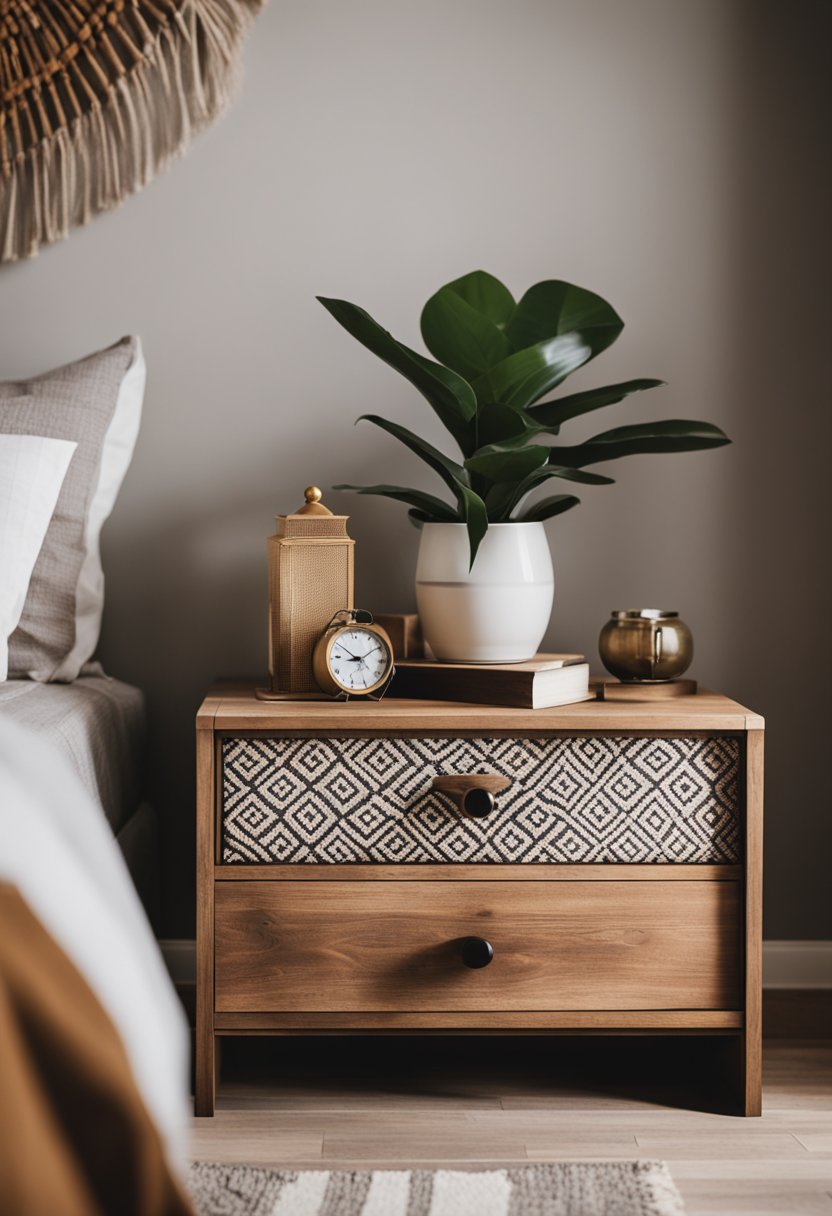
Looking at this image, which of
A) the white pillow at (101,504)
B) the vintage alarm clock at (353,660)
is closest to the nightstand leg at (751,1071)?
the vintage alarm clock at (353,660)

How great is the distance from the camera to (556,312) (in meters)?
1.67

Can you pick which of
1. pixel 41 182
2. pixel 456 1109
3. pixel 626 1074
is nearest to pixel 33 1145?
pixel 456 1109

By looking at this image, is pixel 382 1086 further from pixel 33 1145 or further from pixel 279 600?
pixel 33 1145

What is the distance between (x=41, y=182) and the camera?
1.91 m

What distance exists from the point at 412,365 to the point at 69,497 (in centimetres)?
56

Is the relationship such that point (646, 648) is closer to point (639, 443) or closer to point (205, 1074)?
point (639, 443)

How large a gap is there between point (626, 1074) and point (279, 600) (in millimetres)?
855

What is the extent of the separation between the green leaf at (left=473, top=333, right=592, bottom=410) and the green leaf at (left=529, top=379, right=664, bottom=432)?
6cm

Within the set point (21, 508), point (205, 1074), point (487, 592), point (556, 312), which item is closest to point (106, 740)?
point (21, 508)

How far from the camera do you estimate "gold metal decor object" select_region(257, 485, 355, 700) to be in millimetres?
1625

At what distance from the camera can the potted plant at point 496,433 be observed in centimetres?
158

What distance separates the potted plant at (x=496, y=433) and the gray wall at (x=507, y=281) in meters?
0.26

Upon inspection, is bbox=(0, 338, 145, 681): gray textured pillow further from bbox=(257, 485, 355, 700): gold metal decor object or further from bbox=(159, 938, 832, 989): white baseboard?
bbox=(159, 938, 832, 989): white baseboard

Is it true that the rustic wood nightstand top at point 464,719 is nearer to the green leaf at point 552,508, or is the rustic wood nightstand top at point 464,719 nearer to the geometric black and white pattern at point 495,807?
the geometric black and white pattern at point 495,807
